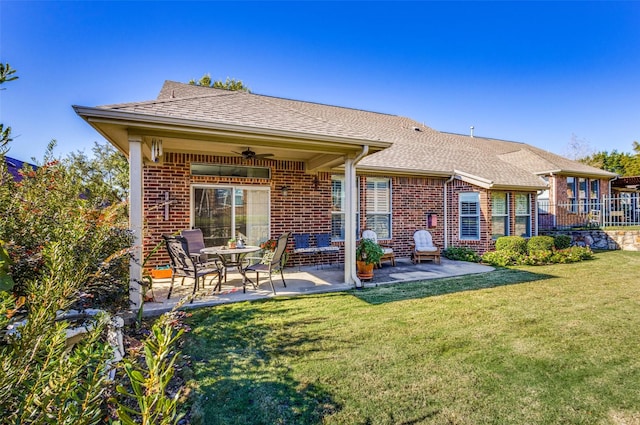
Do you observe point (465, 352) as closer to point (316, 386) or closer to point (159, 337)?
point (316, 386)

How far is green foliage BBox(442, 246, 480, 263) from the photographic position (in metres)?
10.0

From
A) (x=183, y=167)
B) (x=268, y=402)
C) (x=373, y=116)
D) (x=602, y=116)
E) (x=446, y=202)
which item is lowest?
(x=268, y=402)

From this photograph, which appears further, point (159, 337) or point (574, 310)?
point (574, 310)

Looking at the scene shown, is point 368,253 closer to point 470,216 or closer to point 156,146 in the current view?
point 156,146

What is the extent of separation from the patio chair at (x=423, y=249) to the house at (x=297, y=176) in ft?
1.30

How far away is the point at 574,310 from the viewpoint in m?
5.06

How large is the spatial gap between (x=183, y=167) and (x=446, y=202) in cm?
864

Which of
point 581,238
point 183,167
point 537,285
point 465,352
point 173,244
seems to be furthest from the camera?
point 581,238

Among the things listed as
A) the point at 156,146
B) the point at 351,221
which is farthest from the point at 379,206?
the point at 156,146

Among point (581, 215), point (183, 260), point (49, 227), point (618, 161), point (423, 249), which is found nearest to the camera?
point (49, 227)

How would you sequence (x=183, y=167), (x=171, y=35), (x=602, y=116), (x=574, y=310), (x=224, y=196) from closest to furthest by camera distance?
(x=574, y=310), (x=183, y=167), (x=224, y=196), (x=171, y=35), (x=602, y=116)

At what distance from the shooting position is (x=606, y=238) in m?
12.3

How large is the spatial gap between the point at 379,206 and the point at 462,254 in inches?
126

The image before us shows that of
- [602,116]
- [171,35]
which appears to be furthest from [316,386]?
[602,116]
